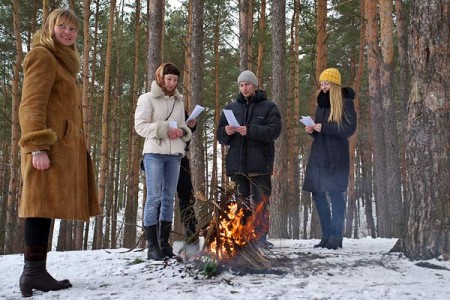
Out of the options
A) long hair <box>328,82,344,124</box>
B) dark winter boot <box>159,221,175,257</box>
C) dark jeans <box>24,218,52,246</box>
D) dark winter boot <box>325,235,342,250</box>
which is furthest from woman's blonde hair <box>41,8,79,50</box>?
dark winter boot <box>325,235,342,250</box>

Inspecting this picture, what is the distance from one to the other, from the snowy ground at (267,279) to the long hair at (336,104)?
170cm

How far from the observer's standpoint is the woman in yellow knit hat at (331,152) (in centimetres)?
486

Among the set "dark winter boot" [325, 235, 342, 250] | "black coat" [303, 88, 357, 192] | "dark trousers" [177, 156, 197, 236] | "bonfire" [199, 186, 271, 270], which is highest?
"black coat" [303, 88, 357, 192]

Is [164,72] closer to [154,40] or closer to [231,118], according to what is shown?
[231,118]

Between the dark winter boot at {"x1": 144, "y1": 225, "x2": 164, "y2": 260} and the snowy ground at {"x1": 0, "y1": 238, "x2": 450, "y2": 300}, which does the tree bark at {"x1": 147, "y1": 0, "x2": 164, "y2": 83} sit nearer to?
the dark winter boot at {"x1": 144, "y1": 225, "x2": 164, "y2": 260}

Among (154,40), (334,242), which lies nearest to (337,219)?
(334,242)

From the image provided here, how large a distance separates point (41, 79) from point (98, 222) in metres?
14.6

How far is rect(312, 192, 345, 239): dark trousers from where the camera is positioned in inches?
194

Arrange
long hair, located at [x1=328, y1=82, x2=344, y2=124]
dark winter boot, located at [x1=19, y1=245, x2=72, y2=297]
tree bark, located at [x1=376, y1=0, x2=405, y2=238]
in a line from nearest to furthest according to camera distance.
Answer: dark winter boot, located at [x1=19, y1=245, x2=72, y2=297] < long hair, located at [x1=328, y1=82, x2=344, y2=124] < tree bark, located at [x1=376, y1=0, x2=405, y2=238]

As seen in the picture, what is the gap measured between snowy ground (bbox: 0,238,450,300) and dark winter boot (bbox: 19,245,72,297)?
2.9 inches

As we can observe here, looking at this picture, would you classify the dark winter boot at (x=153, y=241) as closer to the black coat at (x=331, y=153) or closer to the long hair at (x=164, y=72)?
the long hair at (x=164, y=72)

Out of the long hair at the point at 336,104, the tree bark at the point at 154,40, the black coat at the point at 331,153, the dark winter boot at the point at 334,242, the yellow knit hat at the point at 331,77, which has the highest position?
the tree bark at the point at 154,40

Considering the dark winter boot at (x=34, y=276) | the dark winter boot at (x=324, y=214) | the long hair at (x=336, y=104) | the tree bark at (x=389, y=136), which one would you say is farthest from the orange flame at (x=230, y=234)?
the tree bark at (x=389, y=136)

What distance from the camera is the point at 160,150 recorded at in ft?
13.1
